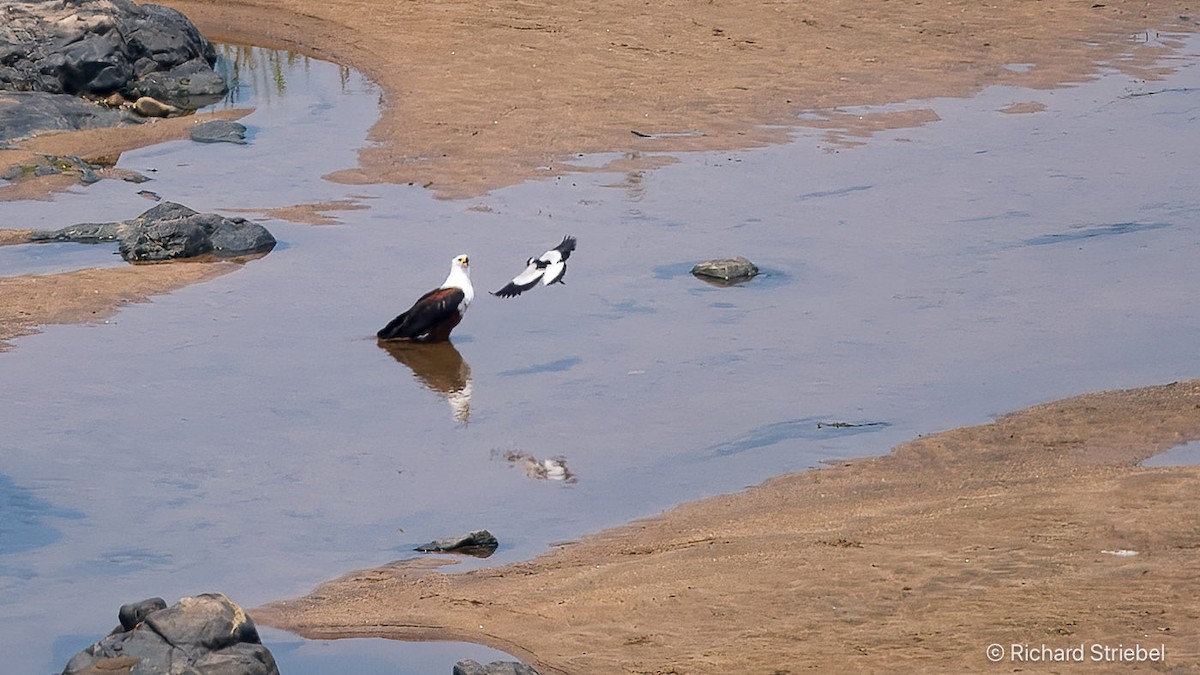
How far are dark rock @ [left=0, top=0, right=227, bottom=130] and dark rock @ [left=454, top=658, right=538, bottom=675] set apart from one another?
47.0ft

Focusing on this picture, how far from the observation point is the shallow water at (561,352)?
26.3 feet

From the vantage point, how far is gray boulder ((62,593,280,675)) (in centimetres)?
579

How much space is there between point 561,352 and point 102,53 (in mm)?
10564

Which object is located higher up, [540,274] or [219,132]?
[540,274]

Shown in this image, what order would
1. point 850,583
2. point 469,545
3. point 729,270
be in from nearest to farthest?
point 850,583 → point 469,545 → point 729,270

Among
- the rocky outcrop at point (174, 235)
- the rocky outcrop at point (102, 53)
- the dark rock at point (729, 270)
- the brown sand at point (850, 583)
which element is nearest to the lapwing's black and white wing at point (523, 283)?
the dark rock at point (729, 270)

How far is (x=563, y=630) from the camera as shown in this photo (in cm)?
640

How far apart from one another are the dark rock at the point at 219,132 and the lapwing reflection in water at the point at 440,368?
22.3ft

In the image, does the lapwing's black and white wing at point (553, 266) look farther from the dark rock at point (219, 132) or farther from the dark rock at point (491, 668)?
the dark rock at point (219, 132)

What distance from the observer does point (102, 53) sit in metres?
18.7

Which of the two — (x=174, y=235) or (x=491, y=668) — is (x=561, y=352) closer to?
(x=174, y=235)

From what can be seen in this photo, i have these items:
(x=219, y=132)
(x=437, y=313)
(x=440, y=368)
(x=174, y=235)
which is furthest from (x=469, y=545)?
(x=219, y=132)

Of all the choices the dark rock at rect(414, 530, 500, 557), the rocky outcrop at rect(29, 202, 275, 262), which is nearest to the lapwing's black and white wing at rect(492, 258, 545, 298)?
the dark rock at rect(414, 530, 500, 557)

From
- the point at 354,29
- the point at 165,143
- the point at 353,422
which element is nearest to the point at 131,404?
the point at 353,422
